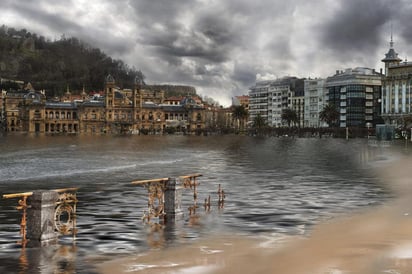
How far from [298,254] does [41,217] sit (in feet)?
24.7

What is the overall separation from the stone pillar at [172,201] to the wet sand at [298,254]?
3.90m

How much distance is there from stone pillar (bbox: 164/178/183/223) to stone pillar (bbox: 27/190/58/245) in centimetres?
574

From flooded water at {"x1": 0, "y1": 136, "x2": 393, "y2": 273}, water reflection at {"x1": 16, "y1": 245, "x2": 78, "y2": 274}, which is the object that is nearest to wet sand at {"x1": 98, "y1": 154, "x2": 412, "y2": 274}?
flooded water at {"x1": 0, "y1": 136, "x2": 393, "y2": 273}

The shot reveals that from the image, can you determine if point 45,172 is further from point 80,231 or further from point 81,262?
point 81,262

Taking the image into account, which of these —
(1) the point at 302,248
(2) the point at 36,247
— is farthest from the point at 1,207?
(1) the point at 302,248

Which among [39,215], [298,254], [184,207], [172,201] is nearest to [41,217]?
[39,215]

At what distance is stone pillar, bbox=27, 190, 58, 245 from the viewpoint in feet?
57.9

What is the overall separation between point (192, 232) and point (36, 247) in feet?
17.4

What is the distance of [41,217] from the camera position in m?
17.8

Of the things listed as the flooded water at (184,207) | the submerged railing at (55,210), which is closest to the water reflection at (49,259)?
the flooded water at (184,207)

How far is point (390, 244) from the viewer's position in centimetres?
1808

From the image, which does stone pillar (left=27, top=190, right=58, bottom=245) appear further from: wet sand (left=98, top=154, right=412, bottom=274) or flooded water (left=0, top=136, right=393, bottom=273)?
wet sand (left=98, top=154, right=412, bottom=274)

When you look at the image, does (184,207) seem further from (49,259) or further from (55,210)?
(49,259)

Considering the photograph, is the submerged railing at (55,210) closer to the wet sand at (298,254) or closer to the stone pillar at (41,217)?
the stone pillar at (41,217)
